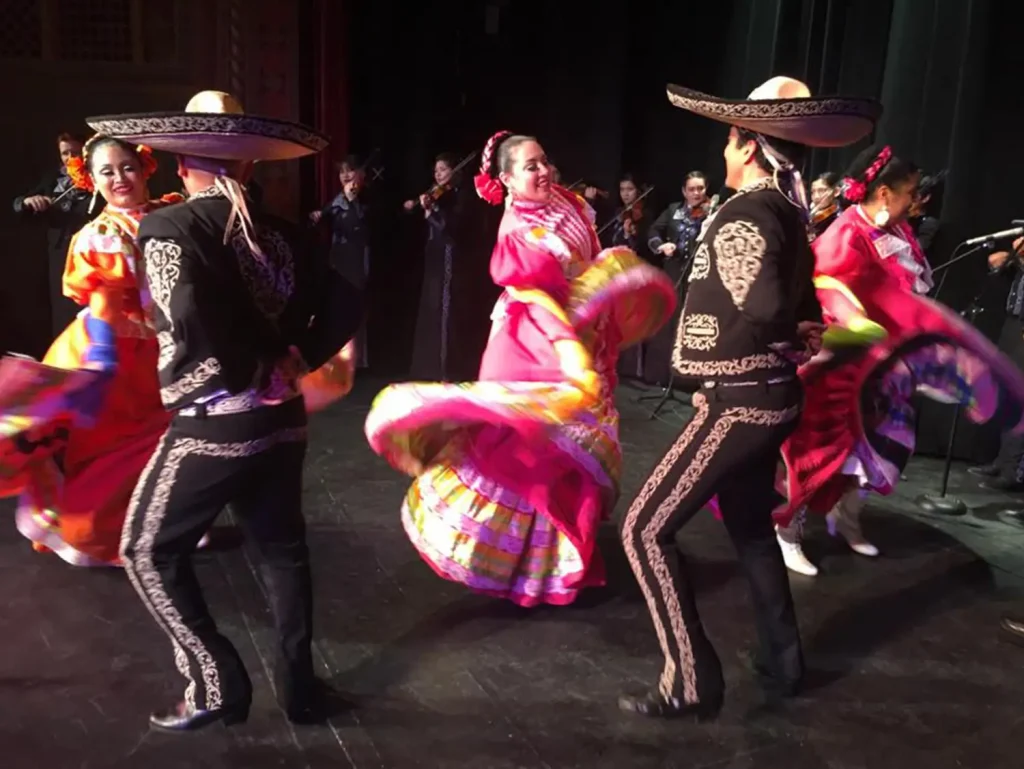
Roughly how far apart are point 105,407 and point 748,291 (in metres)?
1.92

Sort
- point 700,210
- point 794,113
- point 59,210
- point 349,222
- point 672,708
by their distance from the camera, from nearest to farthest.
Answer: point 794,113, point 672,708, point 59,210, point 700,210, point 349,222

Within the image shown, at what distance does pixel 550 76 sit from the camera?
730 cm

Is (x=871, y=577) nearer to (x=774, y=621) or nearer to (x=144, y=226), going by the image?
(x=774, y=621)

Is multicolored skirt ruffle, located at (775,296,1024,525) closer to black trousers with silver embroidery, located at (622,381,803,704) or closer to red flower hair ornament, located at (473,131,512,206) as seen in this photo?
black trousers with silver embroidery, located at (622,381,803,704)

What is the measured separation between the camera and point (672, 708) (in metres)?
2.53

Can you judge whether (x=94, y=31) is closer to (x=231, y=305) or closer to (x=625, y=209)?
(x=625, y=209)

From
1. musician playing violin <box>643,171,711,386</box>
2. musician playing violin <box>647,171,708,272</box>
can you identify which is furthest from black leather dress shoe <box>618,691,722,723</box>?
musician playing violin <box>647,171,708,272</box>

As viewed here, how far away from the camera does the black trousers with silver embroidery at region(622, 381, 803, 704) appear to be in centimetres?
237

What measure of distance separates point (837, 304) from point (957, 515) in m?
1.90

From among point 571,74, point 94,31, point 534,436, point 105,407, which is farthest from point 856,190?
point 94,31

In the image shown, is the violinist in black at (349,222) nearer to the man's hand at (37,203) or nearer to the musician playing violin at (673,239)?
the man's hand at (37,203)

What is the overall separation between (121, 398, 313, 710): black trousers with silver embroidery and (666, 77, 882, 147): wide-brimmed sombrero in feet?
4.05

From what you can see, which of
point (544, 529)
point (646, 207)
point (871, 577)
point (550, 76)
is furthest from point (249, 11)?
point (871, 577)

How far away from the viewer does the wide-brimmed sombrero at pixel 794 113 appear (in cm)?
223
